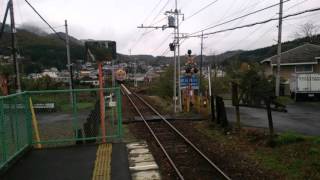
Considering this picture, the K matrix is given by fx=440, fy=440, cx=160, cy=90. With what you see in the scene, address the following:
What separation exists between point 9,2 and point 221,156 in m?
12.1

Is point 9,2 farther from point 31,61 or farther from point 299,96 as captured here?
point 31,61

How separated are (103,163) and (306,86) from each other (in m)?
29.9

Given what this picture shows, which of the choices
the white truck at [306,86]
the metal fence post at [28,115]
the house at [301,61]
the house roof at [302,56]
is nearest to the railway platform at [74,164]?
the metal fence post at [28,115]

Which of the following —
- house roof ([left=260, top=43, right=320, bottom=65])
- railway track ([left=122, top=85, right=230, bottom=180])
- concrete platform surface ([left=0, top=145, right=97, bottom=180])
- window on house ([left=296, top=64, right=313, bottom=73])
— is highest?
house roof ([left=260, top=43, right=320, bottom=65])

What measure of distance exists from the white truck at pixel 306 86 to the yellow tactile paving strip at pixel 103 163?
2784 cm

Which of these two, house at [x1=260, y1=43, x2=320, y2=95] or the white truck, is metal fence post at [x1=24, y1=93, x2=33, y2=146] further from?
house at [x1=260, y1=43, x2=320, y2=95]

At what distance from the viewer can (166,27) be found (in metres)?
31.1

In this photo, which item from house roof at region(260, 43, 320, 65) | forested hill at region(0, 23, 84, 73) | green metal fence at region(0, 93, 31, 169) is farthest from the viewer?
forested hill at region(0, 23, 84, 73)

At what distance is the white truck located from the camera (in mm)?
36781

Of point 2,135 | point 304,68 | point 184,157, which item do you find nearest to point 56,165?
point 2,135

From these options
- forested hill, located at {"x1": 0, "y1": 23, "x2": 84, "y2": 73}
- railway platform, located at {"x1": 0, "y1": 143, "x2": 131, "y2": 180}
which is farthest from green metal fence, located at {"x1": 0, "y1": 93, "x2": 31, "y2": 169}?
forested hill, located at {"x1": 0, "y1": 23, "x2": 84, "y2": 73}

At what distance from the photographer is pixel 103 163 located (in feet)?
34.1

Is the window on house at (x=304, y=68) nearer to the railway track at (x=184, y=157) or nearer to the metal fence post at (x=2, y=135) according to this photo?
the railway track at (x=184, y=157)

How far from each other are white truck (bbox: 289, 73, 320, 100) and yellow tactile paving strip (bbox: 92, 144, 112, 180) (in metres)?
27.8
